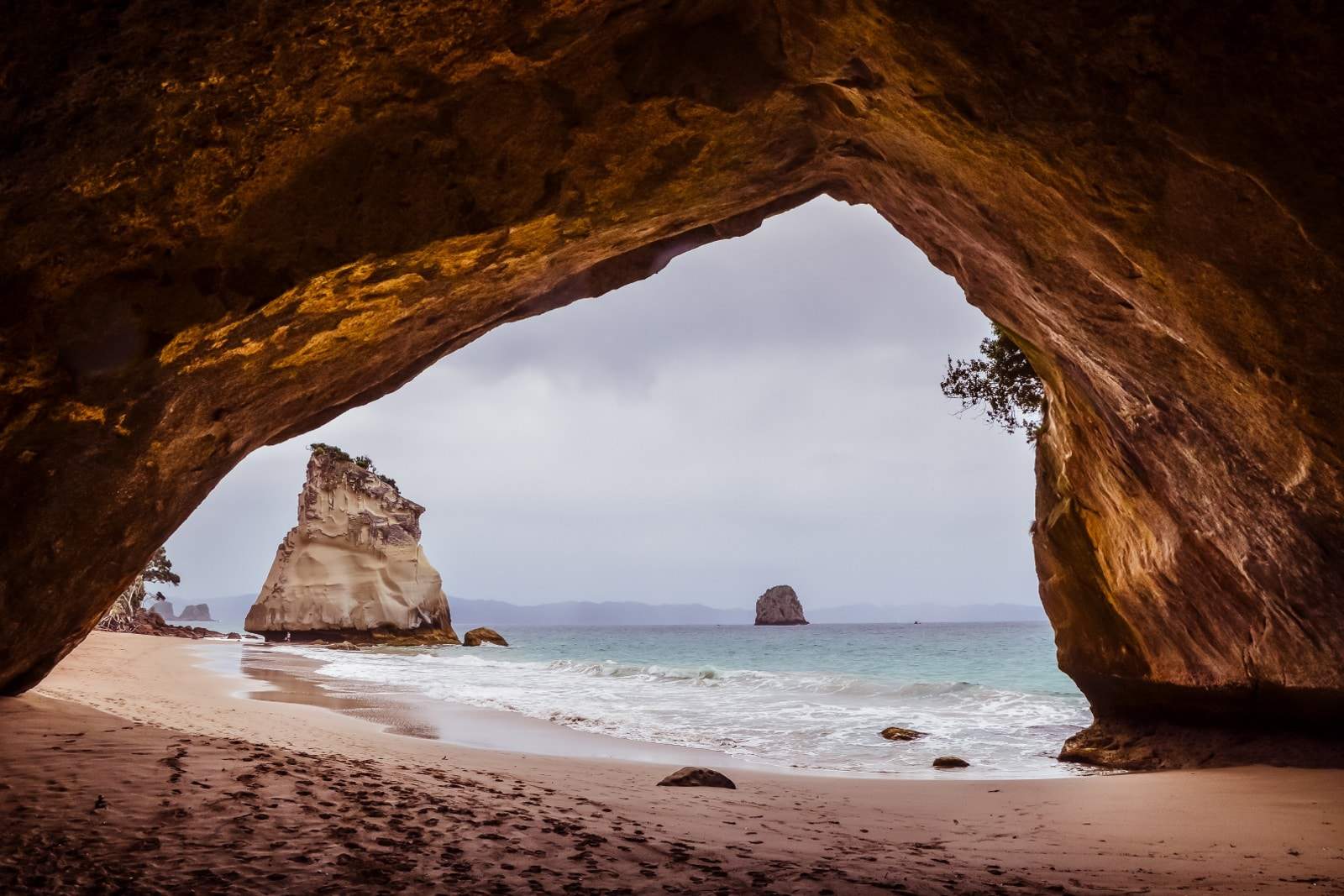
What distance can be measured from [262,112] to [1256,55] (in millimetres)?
5052

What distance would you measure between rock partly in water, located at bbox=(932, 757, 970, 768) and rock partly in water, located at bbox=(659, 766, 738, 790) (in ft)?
14.0

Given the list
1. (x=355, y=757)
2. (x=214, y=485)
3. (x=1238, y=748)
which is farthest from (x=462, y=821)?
(x=1238, y=748)

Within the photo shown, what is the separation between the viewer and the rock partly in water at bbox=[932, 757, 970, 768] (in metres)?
10.3

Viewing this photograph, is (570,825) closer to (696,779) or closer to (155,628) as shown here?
(696,779)

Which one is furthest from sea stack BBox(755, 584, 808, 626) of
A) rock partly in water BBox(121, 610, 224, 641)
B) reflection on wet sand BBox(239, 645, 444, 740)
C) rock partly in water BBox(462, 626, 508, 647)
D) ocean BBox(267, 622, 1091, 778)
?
reflection on wet sand BBox(239, 645, 444, 740)

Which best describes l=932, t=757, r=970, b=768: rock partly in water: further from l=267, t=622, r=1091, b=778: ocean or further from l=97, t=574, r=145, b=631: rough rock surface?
l=97, t=574, r=145, b=631: rough rock surface

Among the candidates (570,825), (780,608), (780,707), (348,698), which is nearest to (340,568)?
(348,698)

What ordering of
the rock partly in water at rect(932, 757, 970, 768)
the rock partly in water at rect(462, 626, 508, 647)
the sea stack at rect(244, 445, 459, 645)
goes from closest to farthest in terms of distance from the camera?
the rock partly in water at rect(932, 757, 970, 768), the sea stack at rect(244, 445, 459, 645), the rock partly in water at rect(462, 626, 508, 647)

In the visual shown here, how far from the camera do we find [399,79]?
4.73 meters

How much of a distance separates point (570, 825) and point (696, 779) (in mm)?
2688

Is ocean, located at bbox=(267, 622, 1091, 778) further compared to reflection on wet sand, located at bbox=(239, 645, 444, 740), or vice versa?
reflection on wet sand, located at bbox=(239, 645, 444, 740)

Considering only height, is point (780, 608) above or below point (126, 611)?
below

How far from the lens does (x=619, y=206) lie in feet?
21.3

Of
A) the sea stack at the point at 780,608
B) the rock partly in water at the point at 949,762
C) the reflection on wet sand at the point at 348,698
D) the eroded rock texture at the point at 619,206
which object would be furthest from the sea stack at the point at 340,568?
the sea stack at the point at 780,608
